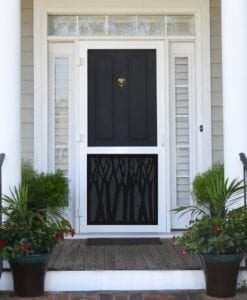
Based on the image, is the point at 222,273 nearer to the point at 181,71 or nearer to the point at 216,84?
the point at 216,84

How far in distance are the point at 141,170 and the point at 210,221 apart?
1604 mm

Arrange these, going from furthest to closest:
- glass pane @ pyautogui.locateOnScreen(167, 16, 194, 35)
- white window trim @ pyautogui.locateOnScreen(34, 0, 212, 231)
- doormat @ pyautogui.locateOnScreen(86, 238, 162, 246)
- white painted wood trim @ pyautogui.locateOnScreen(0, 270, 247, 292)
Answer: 1. glass pane @ pyautogui.locateOnScreen(167, 16, 194, 35)
2. white window trim @ pyautogui.locateOnScreen(34, 0, 212, 231)
3. doormat @ pyautogui.locateOnScreen(86, 238, 162, 246)
4. white painted wood trim @ pyautogui.locateOnScreen(0, 270, 247, 292)

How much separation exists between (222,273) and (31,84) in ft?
8.65

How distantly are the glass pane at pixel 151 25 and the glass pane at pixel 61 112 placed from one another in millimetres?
780

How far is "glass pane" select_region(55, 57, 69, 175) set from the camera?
5.30 metres

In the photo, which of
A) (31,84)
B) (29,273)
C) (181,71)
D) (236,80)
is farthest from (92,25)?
(29,273)

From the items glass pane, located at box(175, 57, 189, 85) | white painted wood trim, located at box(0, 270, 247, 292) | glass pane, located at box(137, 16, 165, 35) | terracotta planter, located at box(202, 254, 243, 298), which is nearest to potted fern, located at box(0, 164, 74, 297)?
white painted wood trim, located at box(0, 270, 247, 292)

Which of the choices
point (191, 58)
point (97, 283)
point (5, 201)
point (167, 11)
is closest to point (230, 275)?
point (97, 283)

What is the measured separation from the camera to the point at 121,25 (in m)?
5.31

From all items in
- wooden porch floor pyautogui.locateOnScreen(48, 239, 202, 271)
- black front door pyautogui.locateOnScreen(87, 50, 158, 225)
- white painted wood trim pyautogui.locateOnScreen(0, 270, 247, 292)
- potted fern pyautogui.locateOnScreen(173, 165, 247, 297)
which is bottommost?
white painted wood trim pyautogui.locateOnScreen(0, 270, 247, 292)

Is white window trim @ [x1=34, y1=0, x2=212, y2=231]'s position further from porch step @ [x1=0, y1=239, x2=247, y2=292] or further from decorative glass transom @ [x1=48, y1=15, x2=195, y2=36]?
porch step @ [x1=0, y1=239, x2=247, y2=292]

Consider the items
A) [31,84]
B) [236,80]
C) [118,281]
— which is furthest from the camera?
[31,84]

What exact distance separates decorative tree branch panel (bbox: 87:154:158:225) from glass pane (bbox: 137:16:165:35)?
3.92 feet

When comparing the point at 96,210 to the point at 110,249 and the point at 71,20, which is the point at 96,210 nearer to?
the point at 110,249
